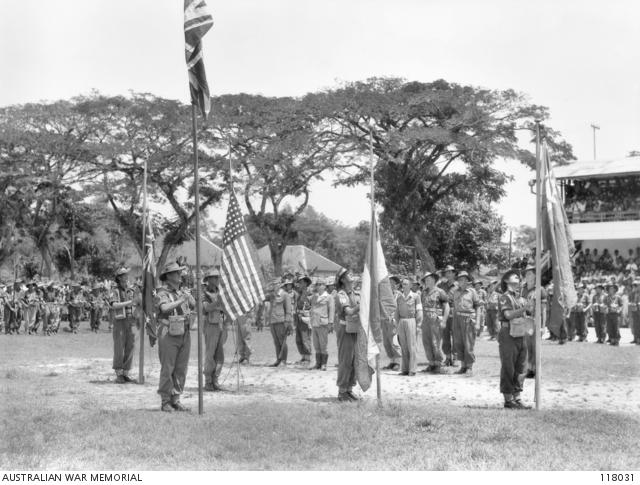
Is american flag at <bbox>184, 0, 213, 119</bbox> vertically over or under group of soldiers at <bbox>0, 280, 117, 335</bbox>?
over

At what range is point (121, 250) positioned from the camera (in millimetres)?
48031

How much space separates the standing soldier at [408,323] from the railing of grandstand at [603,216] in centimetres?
2903

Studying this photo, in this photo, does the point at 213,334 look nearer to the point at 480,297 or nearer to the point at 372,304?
the point at 372,304

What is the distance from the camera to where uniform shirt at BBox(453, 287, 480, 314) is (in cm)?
1450

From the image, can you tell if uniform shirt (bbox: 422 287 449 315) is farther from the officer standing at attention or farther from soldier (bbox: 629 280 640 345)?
soldier (bbox: 629 280 640 345)

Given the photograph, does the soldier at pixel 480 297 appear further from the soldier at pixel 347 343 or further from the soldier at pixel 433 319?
the soldier at pixel 347 343

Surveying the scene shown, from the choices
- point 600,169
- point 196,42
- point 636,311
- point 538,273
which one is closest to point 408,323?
point 538,273

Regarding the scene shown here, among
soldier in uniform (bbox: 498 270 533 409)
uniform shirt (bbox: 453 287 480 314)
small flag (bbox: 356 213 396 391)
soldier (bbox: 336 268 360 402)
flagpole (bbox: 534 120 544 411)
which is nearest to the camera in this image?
flagpole (bbox: 534 120 544 411)

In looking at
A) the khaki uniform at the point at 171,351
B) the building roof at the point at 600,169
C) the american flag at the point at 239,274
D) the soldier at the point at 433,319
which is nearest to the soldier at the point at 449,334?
the soldier at the point at 433,319

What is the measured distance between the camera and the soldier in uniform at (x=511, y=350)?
1034 centimetres

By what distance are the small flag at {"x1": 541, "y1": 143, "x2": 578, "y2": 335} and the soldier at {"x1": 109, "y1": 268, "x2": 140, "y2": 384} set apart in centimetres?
677

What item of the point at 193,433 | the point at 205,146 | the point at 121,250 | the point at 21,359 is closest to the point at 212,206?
the point at 205,146

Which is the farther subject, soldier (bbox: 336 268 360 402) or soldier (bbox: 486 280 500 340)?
soldier (bbox: 486 280 500 340)

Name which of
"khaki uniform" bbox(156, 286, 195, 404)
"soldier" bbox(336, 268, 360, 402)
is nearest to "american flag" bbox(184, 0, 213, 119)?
"khaki uniform" bbox(156, 286, 195, 404)
